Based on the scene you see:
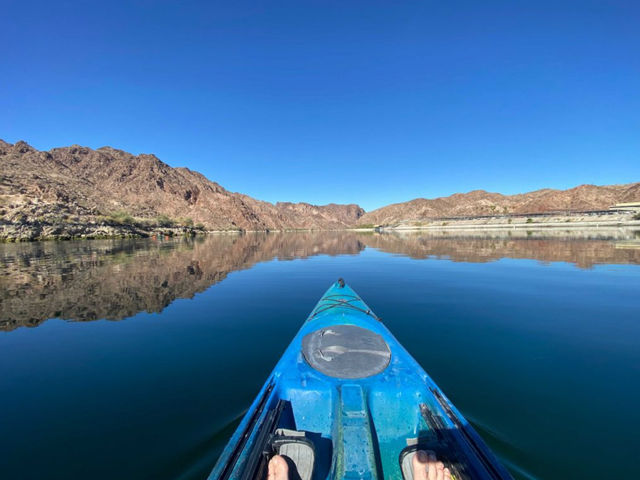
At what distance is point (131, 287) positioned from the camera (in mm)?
14047

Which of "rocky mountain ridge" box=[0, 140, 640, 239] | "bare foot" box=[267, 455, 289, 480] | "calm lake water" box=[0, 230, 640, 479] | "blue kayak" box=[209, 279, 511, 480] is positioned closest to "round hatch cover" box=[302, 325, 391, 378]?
"blue kayak" box=[209, 279, 511, 480]

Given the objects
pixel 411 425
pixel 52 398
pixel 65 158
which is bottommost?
pixel 52 398

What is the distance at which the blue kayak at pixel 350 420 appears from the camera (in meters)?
2.70

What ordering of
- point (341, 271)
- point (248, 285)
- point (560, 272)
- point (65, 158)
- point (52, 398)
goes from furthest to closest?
point (65, 158)
point (341, 271)
point (560, 272)
point (248, 285)
point (52, 398)

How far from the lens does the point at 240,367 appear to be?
626 cm

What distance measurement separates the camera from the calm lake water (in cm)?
375

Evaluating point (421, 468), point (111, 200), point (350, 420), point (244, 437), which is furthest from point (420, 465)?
point (111, 200)

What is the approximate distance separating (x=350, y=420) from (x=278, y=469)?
1.15 metres

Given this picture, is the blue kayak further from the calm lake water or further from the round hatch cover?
the calm lake water

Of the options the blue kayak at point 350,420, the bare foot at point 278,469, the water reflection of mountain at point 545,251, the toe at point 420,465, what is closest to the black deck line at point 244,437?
the blue kayak at point 350,420

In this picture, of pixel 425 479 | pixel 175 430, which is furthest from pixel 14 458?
pixel 425 479

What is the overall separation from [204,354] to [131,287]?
10078mm

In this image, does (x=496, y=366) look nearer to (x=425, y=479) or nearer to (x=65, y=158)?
(x=425, y=479)

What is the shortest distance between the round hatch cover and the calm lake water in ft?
5.52
